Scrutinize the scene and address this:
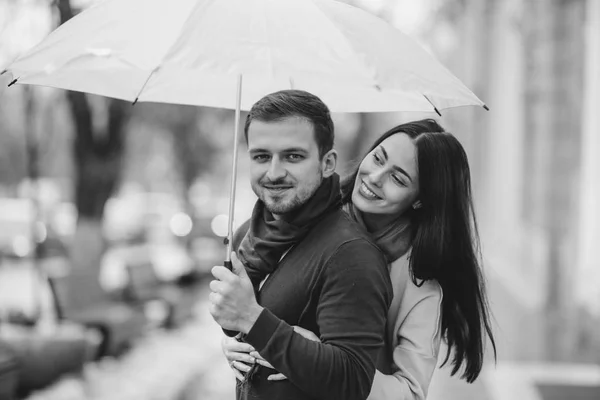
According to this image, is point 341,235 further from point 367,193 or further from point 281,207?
point 367,193

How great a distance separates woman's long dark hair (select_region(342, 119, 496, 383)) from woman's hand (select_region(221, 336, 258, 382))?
0.59 m

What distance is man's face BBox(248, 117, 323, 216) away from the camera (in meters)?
2.33

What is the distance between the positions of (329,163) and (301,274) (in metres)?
0.36

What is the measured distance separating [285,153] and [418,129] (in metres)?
0.60

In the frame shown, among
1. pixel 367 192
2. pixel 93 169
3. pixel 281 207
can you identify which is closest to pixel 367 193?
pixel 367 192

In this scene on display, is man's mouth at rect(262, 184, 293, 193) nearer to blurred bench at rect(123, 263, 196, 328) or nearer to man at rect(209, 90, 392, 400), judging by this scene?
man at rect(209, 90, 392, 400)

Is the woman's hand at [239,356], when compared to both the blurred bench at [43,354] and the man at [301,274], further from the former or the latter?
the blurred bench at [43,354]

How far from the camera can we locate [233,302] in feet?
7.13

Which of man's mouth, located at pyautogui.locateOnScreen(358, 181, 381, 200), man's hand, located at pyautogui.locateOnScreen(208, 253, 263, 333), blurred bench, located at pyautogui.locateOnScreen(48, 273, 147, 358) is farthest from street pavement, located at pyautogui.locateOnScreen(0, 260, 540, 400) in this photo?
man's hand, located at pyautogui.locateOnScreen(208, 253, 263, 333)

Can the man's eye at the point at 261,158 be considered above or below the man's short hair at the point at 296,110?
below

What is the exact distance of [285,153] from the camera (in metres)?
2.35

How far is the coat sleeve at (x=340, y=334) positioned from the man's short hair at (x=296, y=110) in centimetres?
36

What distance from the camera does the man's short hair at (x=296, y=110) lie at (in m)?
2.33

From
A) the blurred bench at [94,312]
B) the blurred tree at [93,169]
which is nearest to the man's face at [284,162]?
the blurred bench at [94,312]
